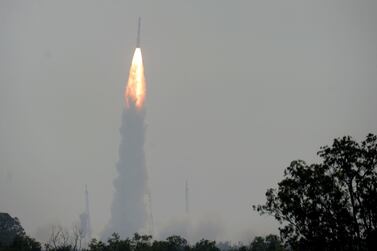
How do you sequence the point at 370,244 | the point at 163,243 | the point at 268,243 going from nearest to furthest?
the point at 370,244, the point at 163,243, the point at 268,243

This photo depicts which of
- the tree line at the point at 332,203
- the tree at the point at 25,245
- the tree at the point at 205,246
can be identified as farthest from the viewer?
the tree at the point at 205,246

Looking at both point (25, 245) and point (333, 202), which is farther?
point (25, 245)

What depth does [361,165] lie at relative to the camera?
175ft

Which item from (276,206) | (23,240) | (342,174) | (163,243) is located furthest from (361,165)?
(23,240)

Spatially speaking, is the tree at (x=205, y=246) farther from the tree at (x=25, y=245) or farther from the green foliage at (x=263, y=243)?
the tree at (x=25, y=245)

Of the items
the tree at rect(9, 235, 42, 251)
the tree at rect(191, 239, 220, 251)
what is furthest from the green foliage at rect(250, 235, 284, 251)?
the tree at rect(9, 235, 42, 251)

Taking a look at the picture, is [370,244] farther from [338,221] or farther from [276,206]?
[276,206]

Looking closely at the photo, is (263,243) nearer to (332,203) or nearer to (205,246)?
(205,246)

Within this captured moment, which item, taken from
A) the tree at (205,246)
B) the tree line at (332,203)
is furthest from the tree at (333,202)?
the tree at (205,246)

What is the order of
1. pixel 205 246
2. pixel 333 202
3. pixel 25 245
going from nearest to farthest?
pixel 333 202, pixel 25 245, pixel 205 246

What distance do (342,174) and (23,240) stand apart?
3406 inches

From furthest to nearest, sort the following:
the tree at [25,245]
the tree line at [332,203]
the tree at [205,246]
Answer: the tree at [205,246] → the tree at [25,245] → the tree line at [332,203]

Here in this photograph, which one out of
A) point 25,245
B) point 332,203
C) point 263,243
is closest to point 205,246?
point 263,243

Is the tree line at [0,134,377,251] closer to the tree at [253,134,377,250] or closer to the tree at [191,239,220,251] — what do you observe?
the tree at [253,134,377,250]
